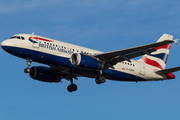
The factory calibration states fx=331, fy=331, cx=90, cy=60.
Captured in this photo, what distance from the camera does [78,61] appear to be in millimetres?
37562

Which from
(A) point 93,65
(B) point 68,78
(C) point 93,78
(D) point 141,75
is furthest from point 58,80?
(D) point 141,75

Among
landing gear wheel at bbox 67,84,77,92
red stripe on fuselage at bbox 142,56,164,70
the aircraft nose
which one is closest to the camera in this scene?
the aircraft nose

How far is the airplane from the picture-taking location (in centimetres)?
3762

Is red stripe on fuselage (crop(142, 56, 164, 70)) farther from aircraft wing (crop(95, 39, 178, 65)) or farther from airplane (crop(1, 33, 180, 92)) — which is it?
aircraft wing (crop(95, 39, 178, 65))

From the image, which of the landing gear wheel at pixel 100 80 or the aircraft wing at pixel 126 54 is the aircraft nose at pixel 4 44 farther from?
the landing gear wheel at pixel 100 80

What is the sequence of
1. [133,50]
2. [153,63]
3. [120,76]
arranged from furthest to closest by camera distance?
[153,63] → [120,76] → [133,50]

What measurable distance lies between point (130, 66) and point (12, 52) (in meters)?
15.2

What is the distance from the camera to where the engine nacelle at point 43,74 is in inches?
1704

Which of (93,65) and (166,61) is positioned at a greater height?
(166,61)

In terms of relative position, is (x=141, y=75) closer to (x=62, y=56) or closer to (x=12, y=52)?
(x=62, y=56)

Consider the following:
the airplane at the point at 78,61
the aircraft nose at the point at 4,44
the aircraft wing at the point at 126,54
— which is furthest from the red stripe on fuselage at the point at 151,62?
the aircraft nose at the point at 4,44

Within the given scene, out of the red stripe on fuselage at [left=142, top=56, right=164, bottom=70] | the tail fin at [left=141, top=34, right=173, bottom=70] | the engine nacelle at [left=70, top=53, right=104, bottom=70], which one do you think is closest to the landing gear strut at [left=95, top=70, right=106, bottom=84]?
the engine nacelle at [left=70, top=53, right=104, bottom=70]

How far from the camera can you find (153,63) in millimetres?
45562

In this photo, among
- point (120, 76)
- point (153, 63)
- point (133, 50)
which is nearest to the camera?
point (133, 50)
